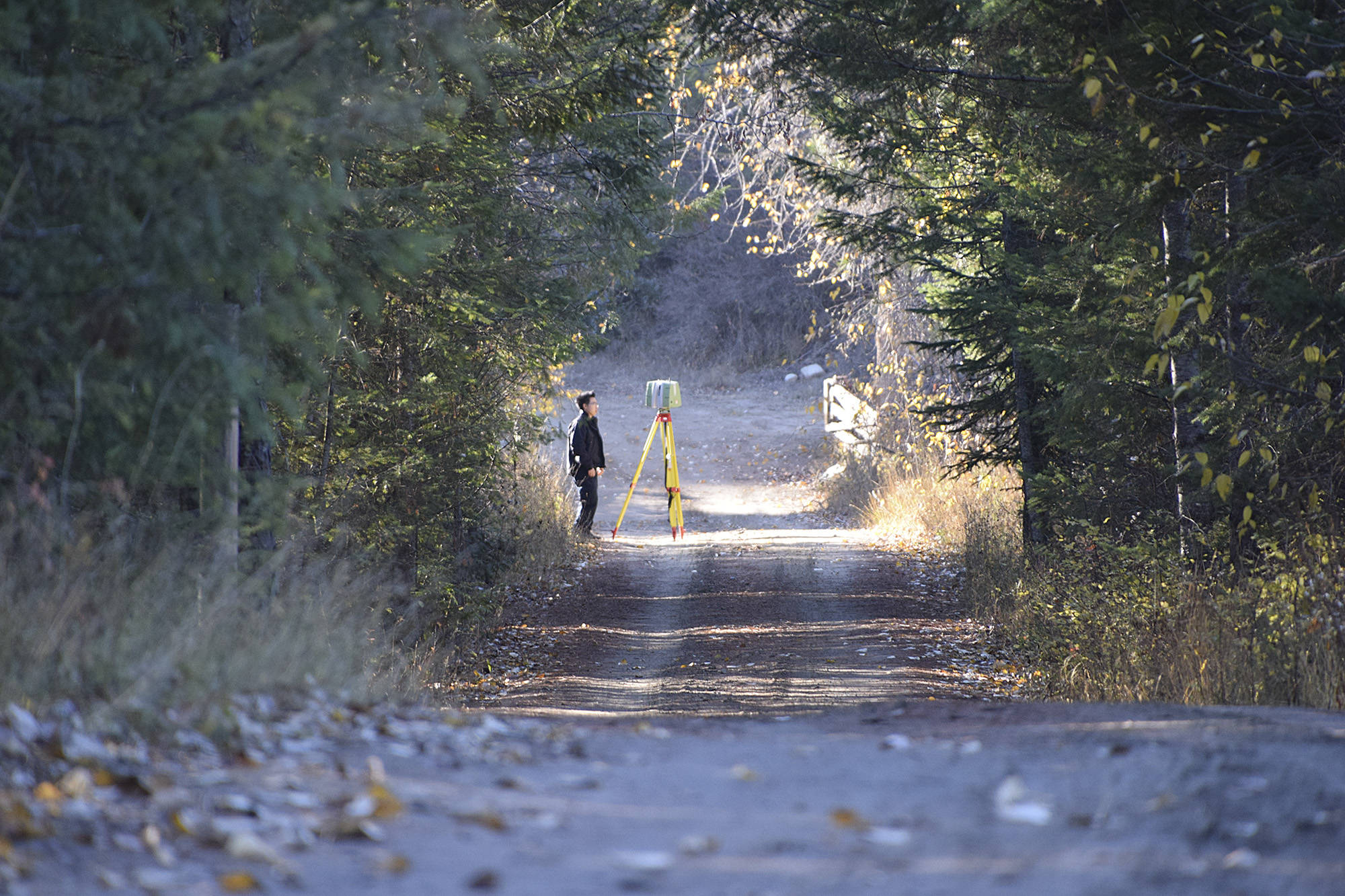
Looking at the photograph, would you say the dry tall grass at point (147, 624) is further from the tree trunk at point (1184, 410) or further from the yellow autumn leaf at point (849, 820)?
the tree trunk at point (1184, 410)

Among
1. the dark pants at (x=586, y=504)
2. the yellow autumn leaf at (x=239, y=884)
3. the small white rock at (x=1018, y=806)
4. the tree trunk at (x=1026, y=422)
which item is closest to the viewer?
the yellow autumn leaf at (x=239, y=884)

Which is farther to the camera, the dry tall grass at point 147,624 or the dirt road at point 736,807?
the dry tall grass at point 147,624

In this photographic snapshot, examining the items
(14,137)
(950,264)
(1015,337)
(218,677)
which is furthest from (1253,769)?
(950,264)

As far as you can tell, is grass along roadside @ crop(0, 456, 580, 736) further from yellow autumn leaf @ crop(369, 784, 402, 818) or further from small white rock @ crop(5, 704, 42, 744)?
yellow autumn leaf @ crop(369, 784, 402, 818)

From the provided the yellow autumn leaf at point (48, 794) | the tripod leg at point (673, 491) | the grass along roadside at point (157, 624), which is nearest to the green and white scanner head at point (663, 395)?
the tripod leg at point (673, 491)

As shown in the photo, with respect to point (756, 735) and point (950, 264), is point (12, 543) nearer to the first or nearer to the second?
point (756, 735)

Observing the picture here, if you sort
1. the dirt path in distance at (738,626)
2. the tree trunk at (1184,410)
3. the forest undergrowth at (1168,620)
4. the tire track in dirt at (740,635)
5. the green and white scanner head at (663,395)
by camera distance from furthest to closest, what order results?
the green and white scanner head at (663,395)
the dirt path in distance at (738,626)
the tire track in dirt at (740,635)
the tree trunk at (1184,410)
the forest undergrowth at (1168,620)

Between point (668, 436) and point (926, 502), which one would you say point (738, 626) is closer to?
point (668, 436)

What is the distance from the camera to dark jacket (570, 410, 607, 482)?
15500mm

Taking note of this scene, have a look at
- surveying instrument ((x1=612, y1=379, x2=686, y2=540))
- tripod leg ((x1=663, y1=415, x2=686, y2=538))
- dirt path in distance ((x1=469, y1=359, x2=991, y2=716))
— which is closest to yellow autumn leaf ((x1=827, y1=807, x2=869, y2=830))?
dirt path in distance ((x1=469, y1=359, x2=991, y2=716))

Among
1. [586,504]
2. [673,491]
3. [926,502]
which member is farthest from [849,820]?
[673,491]

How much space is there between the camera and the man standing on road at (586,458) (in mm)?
15508

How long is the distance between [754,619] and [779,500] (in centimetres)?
1179

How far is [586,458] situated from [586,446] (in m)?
0.16
